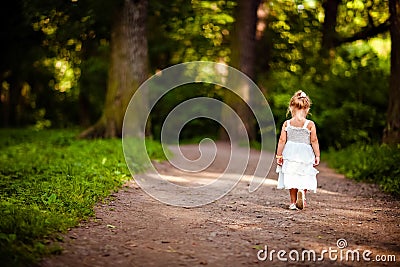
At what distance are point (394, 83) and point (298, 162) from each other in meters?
6.72

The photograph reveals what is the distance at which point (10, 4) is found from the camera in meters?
21.9

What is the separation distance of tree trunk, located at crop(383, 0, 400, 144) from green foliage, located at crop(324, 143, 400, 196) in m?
0.50

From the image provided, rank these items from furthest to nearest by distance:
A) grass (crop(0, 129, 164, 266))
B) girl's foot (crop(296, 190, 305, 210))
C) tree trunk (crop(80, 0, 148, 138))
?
tree trunk (crop(80, 0, 148, 138)), girl's foot (crop(296, 190, 305, 210)), grass (crop(0, 129, 164, 266))

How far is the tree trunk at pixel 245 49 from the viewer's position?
20828mm

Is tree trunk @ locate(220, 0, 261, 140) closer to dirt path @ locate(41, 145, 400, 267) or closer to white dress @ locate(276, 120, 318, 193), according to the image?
dirt path @ locate(41, 145, 400, 267)

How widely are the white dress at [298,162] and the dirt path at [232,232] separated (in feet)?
1.43

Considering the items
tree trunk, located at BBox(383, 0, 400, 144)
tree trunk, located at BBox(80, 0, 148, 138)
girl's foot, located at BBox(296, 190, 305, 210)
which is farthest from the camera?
tree trunk, located at BBox(80, 0, 148, 138)

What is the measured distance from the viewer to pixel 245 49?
21.0m

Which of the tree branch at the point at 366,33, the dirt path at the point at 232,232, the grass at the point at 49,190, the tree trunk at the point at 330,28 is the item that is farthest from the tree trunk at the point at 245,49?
the dirt path at the point at 232,232

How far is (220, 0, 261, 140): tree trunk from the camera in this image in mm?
20828

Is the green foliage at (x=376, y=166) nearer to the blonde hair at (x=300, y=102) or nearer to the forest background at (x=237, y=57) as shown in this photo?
the forest background at (x=237, y=57)

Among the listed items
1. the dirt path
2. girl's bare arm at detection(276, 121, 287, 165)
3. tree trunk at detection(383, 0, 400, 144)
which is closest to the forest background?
tree trunk at detection(383, 0, 400, 144)

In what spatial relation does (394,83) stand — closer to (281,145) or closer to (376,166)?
(376,166)

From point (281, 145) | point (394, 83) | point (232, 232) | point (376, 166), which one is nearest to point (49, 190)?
point (232, 232)
